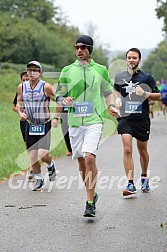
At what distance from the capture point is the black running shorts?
9.99 meters

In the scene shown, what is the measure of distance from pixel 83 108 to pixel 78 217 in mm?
1304

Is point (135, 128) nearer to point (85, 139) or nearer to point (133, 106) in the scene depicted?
point (133, 106)

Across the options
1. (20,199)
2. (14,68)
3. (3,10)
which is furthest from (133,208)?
(3,10)

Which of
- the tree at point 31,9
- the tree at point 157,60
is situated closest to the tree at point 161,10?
the tree at point 31,9

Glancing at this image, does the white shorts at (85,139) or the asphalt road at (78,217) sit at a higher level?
the white shorts at (85,139)

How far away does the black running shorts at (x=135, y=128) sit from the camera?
9.99 metres

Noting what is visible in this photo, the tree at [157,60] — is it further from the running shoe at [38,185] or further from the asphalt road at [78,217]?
the running shoe at [38,185]

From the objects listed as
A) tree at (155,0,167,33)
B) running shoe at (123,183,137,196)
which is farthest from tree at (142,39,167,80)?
running shoe at (123,183,137,196)

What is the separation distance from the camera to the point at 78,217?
8.12 metres

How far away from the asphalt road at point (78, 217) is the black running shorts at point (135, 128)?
86cm

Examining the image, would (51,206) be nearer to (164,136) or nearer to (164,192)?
(164,192)

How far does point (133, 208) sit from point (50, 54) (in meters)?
67.7

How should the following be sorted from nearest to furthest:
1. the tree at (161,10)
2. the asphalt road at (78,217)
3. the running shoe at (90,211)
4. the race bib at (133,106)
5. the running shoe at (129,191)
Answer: the asphalt road at (78,217) → the running shoe at (90,211) → the running shoe at (129,191) → the race bib at (133,106) → the tree at (161,10)

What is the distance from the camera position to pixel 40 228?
7422mm
